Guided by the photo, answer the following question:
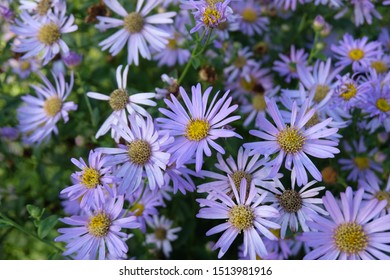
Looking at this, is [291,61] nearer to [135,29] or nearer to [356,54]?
[356,54]

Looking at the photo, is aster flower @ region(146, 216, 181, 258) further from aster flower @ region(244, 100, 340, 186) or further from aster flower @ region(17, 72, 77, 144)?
aster flower @ region(244, 100, 340, 186)

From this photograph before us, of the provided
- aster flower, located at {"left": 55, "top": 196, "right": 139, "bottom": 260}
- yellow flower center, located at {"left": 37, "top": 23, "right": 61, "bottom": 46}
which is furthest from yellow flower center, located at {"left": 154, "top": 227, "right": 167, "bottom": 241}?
yellow flower center, located at {"left": 37, "top": 23, "right": 61, "bottom": 46}

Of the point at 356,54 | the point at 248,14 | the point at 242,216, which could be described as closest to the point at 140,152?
the point at 242,216

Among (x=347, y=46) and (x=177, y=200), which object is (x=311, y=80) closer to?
(x=347, y=46)

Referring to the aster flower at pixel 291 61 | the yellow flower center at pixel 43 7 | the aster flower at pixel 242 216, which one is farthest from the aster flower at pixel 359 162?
the yellow flower center at pixel 43 7

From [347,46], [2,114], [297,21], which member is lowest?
[2,114]
